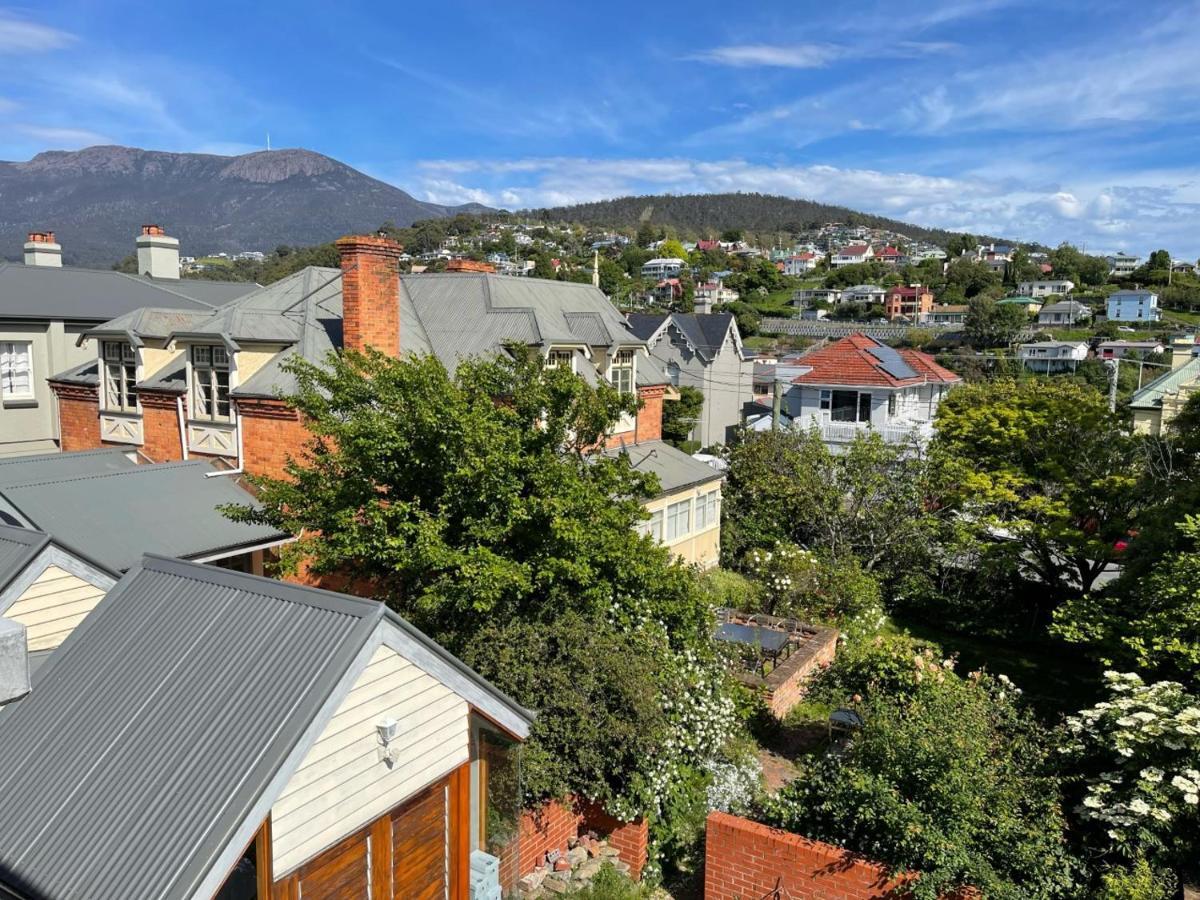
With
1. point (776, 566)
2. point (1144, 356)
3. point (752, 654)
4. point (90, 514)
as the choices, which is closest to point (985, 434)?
point (776, 566)

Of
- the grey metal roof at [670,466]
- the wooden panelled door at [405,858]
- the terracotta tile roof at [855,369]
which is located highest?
the terracotta tile roof at [855,369]

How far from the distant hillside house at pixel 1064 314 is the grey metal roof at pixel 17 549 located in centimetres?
12623

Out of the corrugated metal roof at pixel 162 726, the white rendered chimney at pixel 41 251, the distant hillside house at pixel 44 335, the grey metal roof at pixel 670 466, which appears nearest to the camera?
the corrugated metal roof at pixel 162 726

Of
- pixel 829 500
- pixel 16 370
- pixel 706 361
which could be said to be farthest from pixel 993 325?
pixel 16 370

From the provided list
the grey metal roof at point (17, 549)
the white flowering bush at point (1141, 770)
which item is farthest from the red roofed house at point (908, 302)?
the grey metal roof at point (17, 549)

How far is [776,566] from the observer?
70.0ft

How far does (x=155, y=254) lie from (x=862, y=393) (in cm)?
2984

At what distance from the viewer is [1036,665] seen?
2067cm

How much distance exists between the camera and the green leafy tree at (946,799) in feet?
29.5

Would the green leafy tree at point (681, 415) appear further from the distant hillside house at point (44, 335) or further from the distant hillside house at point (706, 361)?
the distant hillside house at point (44, 335)

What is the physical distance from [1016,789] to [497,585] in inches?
262

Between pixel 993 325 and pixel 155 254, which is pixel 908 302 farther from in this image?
pixel 155 254

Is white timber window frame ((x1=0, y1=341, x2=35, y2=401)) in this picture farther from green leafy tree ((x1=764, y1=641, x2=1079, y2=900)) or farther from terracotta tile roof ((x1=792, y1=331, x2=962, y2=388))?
terracotta tile roof ((x1=792, y1=331, x2=962, y2=388))

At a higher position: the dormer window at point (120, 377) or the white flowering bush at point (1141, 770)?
the dormer window at point (120, 377)
